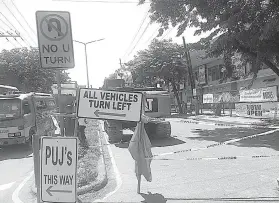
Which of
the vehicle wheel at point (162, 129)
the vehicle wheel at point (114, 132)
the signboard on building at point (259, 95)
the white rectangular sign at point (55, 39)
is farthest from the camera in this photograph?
the signboard on building at point (259, 95)

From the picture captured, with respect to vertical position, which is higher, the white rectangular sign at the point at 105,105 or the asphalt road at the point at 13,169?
the white rectangular sign at the point at 105,105

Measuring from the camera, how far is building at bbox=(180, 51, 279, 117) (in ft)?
62.7

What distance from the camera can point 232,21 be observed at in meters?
11.8

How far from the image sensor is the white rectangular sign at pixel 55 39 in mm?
4402

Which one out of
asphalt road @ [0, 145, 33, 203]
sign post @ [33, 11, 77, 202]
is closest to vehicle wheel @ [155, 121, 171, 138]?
asphalt road @ [0, 145, 33, 203]

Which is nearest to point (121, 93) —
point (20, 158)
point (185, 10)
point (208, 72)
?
point (20, 158)

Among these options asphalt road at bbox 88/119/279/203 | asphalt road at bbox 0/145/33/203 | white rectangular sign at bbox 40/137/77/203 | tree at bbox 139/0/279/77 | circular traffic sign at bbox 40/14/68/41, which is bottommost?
asphalt road at bbox 0/145/33/203

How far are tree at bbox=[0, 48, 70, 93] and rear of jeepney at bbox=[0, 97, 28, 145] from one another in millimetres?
24788

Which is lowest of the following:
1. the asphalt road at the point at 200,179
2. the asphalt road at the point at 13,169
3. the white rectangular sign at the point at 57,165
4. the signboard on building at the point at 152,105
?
the asphalt road at the point at 13,169

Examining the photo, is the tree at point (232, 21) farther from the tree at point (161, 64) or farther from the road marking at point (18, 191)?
the tree at point (161, 64)

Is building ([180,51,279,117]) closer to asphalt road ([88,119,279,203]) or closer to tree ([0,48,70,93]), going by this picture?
asphalt road ([88,119,279,203])

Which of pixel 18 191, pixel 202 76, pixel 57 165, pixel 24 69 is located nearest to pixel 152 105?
pixel 18 191

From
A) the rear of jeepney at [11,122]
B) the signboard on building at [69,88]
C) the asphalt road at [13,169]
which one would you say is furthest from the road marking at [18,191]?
the rear of jeepney at [11,122]

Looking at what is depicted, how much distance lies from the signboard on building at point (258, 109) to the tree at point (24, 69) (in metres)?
20.6
